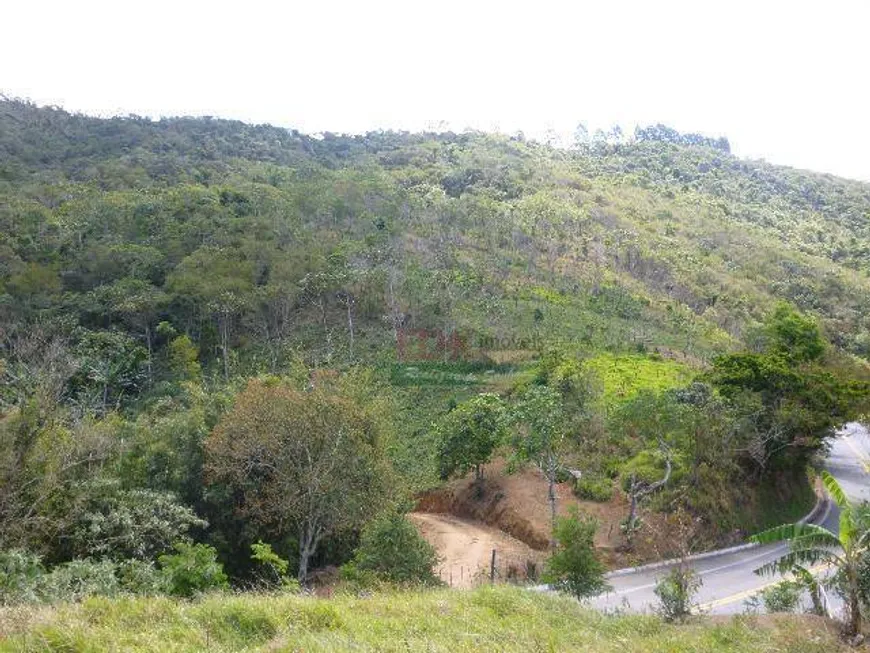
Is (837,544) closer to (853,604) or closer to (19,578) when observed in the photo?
(853,604)

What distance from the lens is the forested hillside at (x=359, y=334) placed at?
17.3 m

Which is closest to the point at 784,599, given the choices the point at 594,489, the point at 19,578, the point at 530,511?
the point at 594,489

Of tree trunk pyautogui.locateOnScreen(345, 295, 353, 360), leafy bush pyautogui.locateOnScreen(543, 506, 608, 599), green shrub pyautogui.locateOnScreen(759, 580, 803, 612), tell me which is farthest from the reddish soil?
tree trunk pyautogui.locateOnScreen(345, 295, 353, 360)

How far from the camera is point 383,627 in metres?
7.77

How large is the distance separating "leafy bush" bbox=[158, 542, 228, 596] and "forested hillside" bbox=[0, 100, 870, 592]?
139cm

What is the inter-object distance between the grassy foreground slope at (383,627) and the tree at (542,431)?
31.2ft

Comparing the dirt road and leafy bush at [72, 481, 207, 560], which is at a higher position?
leafy bush at [72, 481, 207, 560]

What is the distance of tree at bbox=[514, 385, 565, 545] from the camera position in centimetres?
2019

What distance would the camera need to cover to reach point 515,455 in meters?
23.0

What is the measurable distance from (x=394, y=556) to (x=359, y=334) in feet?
86.7

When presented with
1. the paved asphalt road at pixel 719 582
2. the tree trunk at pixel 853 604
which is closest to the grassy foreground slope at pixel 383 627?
the tree trunk at pixel 853 604

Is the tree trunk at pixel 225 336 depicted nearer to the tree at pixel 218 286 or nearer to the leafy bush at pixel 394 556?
the tree at pixel 218 286

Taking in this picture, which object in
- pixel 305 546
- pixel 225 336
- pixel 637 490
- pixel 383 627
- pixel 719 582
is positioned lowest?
pixel 719 582

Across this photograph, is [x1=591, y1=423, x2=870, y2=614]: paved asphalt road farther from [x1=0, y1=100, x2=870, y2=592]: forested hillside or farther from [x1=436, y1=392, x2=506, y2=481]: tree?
[x1=436, y1=392, x2=506, y2=481]: tree
